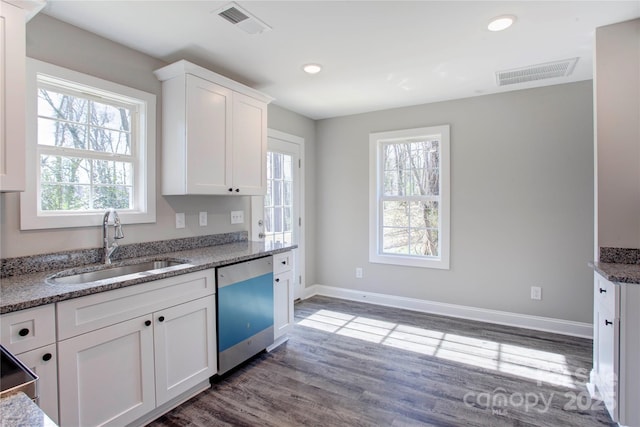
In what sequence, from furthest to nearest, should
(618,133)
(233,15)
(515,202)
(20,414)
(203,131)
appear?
(515,202) < (203,131) < (618,133) < (233,15) < (20,414)

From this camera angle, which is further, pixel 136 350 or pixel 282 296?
pixel 282 296

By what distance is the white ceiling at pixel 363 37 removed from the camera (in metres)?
1.95

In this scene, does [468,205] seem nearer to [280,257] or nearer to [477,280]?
[477,280]

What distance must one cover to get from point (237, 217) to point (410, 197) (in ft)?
6.73

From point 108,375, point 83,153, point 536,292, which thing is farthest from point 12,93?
point 536,292

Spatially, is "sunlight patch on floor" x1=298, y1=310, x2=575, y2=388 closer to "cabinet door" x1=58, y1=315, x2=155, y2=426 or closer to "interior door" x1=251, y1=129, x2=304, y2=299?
"interior door" x1=251, y1=129, x2=304, y2=299

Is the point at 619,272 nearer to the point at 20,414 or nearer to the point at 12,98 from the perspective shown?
the point at 20,414

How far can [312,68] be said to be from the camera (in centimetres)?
280

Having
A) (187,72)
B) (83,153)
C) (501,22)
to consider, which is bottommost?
(83,153)

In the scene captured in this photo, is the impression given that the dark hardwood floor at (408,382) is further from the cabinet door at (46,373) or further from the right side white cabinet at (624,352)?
the cabinet door at (46,373)

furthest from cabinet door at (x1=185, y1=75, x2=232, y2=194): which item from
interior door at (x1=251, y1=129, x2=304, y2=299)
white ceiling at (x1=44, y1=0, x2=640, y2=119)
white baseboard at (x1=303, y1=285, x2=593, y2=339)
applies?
white baseboard at (x1=303, y1=285, x2=593, y2=339)

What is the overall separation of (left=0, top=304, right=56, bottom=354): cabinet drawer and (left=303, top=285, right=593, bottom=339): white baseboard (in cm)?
311

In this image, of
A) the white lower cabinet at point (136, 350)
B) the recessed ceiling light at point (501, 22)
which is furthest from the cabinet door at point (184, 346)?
the recessed ceiling light at point (501, 22)

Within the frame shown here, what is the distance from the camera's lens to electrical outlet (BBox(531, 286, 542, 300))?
331 centimetres
